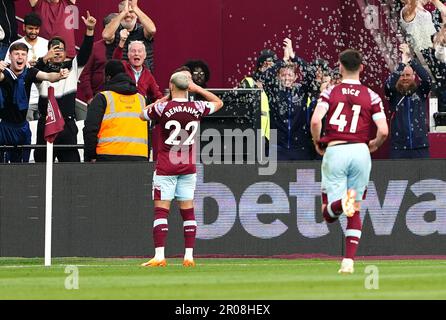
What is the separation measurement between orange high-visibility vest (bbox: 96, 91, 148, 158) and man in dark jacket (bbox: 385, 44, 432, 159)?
3.65 meters

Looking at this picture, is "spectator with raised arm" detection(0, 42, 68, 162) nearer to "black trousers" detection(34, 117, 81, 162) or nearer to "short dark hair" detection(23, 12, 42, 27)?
"black trousers" detection(34, 117, 81, 162)

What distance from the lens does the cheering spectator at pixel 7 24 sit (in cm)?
2061

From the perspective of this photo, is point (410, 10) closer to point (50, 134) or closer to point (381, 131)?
point (50, 134)

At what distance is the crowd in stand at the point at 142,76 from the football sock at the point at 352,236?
219 inches

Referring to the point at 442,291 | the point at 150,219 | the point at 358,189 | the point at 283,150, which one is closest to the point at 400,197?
the point at 283,150

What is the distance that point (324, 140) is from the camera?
1441 cm

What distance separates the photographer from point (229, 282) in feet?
42.4

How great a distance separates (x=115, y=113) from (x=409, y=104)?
4.23 meters

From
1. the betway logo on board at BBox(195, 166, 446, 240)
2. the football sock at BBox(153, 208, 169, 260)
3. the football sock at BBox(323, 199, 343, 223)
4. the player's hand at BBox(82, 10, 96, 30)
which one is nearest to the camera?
the football sock at BBox(323, 199, 343, 223)

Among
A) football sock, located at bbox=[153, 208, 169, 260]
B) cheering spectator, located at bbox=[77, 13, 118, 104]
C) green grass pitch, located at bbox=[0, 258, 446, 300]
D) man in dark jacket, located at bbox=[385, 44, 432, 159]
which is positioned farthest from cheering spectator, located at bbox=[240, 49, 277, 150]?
football sock, located at bbox=[153, 208, 169, 260]

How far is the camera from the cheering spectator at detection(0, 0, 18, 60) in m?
20.6

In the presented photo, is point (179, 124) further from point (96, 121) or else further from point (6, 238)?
point (6, 238)

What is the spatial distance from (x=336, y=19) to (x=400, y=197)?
180 inches

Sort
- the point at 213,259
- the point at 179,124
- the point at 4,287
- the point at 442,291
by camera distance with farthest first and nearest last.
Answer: the point at 213,259, the point at 179,124, the point at 4,287, the point at 442,291
